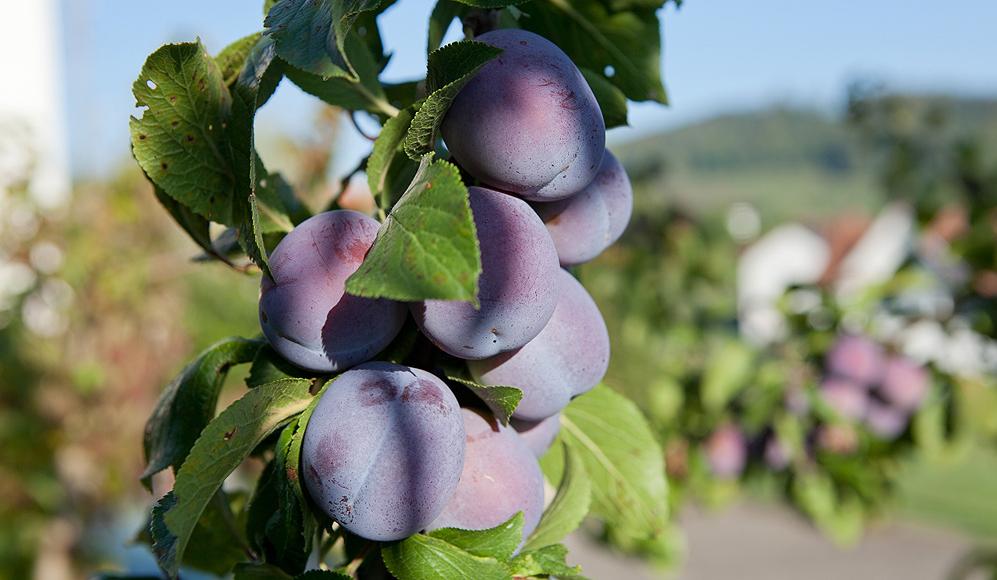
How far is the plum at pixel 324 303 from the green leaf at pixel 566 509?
6.4 inches

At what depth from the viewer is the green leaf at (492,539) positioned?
1.55 feet

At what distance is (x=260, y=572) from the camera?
1.57 ft

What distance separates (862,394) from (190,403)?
59.9 inches

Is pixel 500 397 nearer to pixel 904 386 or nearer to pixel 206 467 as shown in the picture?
pixel 206 467

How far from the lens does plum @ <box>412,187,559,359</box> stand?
457mm

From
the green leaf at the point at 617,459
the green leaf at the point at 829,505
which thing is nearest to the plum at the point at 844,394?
the green leaf at the point at 829,505

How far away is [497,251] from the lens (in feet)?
1.50

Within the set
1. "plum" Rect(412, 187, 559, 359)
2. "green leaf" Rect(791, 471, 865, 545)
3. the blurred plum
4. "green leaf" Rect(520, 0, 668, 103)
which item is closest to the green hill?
the blurred plum

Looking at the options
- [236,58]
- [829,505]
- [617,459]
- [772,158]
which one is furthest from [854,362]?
[772,158]

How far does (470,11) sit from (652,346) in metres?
1.89

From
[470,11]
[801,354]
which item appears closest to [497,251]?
[470,11]

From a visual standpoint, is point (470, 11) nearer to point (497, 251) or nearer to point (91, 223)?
point (497, 251)

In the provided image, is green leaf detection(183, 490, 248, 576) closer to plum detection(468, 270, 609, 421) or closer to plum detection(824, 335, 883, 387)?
plum detection(468, 270, 609, 421)

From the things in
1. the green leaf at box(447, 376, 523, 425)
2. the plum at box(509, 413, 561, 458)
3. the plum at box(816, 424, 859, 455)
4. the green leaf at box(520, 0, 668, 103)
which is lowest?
the plum at box(816, 424, 859, 455)
